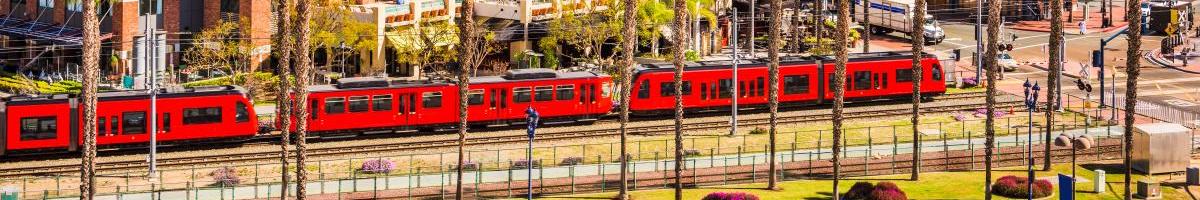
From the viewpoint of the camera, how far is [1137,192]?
76.1m

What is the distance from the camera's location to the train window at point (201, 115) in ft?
266

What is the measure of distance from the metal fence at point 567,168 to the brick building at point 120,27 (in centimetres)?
3087

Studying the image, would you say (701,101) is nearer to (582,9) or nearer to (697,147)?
(697,147)

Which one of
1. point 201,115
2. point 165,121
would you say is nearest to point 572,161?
point 201,115

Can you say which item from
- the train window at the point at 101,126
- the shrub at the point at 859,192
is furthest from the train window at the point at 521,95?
the shrub at the point at 859,192

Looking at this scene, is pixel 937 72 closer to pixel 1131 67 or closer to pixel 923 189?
pixel 923 189

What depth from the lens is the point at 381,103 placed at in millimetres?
86000

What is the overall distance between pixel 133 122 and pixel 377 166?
38.1ft

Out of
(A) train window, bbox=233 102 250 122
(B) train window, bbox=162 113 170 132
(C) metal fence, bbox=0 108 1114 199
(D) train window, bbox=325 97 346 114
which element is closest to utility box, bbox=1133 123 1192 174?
(C) metal fence, bbox=0 108 1114 199

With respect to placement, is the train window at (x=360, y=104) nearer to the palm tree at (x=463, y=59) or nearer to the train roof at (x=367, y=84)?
the train roof at (x=367, y=84)

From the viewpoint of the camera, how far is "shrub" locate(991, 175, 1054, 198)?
74562 mm

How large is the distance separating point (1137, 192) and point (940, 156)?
32.7 feet

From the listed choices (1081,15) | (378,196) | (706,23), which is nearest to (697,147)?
Result: (378,196)

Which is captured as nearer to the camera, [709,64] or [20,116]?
[20,116]
